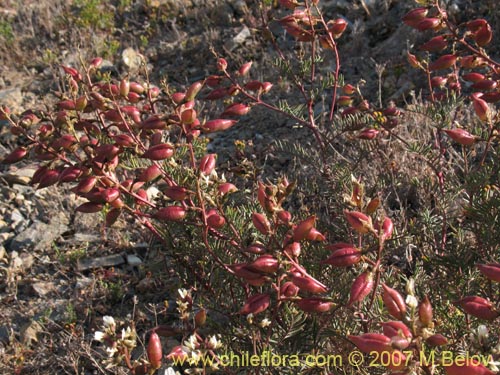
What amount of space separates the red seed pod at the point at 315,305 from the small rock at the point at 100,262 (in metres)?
1.87

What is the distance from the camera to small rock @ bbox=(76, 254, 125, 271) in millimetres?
3072

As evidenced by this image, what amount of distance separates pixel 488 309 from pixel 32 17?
5.51m

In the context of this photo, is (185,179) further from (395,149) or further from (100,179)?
(395,149)

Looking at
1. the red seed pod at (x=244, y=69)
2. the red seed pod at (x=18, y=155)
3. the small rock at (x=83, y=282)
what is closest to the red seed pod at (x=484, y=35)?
the red seed pod at (x=244, y=69)

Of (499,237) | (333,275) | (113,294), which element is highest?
(499,237)

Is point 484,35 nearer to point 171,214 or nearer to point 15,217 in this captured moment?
point 171,214

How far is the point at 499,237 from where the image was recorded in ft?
5.70

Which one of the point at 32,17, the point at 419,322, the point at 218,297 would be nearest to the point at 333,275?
the point at 218,297

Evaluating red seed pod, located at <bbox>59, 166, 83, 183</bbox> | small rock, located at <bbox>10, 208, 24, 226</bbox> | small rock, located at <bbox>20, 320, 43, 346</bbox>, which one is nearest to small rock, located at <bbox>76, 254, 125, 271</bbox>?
small rock, located at <bbox>20, 320, 43, 346</bbox>

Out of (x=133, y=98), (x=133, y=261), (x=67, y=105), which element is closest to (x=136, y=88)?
(x=133, y=98)

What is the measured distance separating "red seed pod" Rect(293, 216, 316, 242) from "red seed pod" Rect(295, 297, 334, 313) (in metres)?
0.16

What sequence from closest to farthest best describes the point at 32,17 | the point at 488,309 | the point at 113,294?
the point at 488,309
the point at 113,294
the point at 32,17

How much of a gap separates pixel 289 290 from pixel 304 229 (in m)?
0.17

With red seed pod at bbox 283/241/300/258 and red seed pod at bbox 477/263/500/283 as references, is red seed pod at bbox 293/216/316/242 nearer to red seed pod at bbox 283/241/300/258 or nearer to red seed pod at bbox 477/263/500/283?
red seed pod at bbox 283/241/300/258
